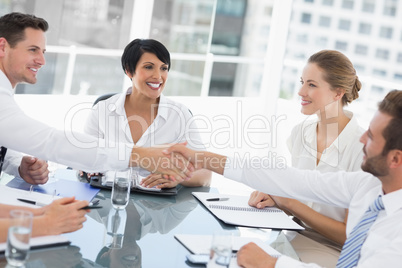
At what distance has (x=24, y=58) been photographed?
8.23 feet

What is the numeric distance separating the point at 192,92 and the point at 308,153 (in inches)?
377

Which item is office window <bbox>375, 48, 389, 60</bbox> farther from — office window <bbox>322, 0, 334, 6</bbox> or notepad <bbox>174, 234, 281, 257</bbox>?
notepad <bbox>174, 234, 281, 257</bbox>

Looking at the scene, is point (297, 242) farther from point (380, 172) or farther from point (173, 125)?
point (173, 125)

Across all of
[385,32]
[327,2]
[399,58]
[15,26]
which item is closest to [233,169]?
[15,26]

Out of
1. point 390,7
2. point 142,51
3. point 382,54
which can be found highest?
point 390,7

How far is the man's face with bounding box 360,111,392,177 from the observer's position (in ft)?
5.80

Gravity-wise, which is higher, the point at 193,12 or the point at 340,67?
the point at 193,12

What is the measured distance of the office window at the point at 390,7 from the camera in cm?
2672

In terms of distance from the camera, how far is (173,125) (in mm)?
3100

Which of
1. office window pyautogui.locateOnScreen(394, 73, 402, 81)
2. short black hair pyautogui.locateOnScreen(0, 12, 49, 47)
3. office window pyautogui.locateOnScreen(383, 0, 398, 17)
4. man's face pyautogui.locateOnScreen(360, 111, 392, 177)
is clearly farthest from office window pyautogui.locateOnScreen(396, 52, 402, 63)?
man's face pyautogui.locateOnScreen(360, 111, 392, 177)

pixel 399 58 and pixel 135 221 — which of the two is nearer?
pixel 135 221

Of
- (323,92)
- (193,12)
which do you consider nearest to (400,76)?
(193,12)

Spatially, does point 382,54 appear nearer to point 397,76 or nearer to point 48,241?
point 397,76

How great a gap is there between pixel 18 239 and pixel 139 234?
541 mm
